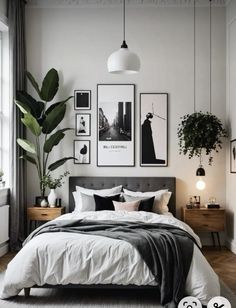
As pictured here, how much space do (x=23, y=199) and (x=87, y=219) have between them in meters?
1.90

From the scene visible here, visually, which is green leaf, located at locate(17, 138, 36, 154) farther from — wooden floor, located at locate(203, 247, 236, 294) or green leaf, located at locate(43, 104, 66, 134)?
wooden floor, located at locate(203, 247, 236, 294)

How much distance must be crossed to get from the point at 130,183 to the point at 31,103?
1890 millimetres

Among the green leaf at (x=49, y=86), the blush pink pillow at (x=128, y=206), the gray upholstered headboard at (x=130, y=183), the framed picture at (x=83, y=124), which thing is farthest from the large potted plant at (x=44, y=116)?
the blush pink pillow at (x=128, y=206)

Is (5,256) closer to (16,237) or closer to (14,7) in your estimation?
(16,237)

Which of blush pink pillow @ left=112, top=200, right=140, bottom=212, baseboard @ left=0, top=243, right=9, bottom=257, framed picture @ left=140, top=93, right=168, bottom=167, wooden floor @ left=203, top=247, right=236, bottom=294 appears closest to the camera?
wooden floor @ left=203, top=247, right=236, bottom=294

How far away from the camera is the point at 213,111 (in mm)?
7113

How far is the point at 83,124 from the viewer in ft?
Result: 23.4

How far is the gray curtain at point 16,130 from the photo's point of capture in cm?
670

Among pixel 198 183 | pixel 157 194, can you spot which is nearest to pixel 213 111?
pixel 198 183

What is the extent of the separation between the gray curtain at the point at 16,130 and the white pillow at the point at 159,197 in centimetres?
157

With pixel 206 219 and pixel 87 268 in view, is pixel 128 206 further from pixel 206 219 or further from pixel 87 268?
pixel 87 268

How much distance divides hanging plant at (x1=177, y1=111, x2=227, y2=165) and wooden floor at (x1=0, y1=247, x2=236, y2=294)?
4.71 feet

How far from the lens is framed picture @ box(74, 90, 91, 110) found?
715 centimetres

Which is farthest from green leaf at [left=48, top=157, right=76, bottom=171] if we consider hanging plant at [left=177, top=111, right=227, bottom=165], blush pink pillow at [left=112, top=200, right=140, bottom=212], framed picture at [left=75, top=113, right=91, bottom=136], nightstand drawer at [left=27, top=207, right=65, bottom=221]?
hanging plant at [left=177, top=111, right=227, bottom=165]
